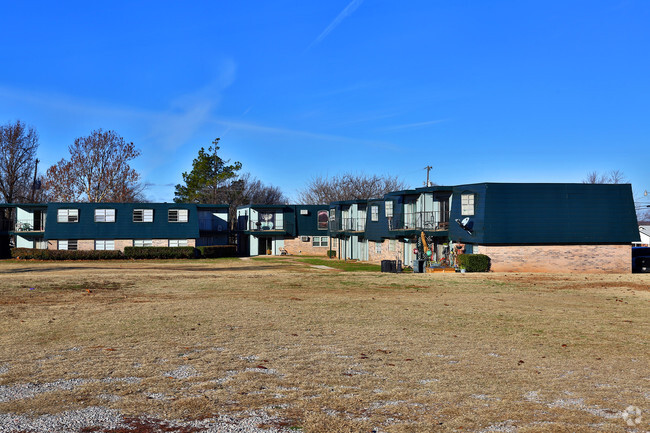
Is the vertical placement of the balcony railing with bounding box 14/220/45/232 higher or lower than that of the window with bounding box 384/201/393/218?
lower

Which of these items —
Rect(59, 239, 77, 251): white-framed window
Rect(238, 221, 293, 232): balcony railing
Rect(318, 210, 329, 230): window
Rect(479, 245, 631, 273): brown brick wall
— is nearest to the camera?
Rect(479, 245, 631, 273): brown brick wall

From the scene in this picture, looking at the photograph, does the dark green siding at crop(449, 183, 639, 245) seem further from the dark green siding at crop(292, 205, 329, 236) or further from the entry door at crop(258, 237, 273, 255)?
the entry door at crop(258, 237, 273, 255)

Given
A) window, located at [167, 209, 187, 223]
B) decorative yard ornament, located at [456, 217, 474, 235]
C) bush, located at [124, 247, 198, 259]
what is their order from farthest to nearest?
window, located at [167, 209, 187, 223] → bush, located at [124, 247, 198, 259] → decorative yard ornament, located at [456, 217, 474, 235]

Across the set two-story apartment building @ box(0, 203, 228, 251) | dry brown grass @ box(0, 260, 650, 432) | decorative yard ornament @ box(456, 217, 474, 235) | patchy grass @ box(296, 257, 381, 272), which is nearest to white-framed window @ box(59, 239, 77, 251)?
two-story apartment building @ box(0, 203, 228, 251)

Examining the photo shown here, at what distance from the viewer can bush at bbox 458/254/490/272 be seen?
34.7 meters

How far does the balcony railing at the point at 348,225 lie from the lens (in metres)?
52.7

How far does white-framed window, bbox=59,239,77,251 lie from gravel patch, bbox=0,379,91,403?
46670mm

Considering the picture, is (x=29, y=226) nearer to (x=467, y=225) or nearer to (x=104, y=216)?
(x=104, y=216)

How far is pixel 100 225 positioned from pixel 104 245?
1.98 m

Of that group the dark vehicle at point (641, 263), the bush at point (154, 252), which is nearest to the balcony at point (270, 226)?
the bush at point (154, 252)

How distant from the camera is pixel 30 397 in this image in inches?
305

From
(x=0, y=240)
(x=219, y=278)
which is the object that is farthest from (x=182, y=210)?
(x=219, y=278)

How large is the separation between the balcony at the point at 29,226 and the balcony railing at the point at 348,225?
28.6 m

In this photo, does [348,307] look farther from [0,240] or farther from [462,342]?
[0,240]
